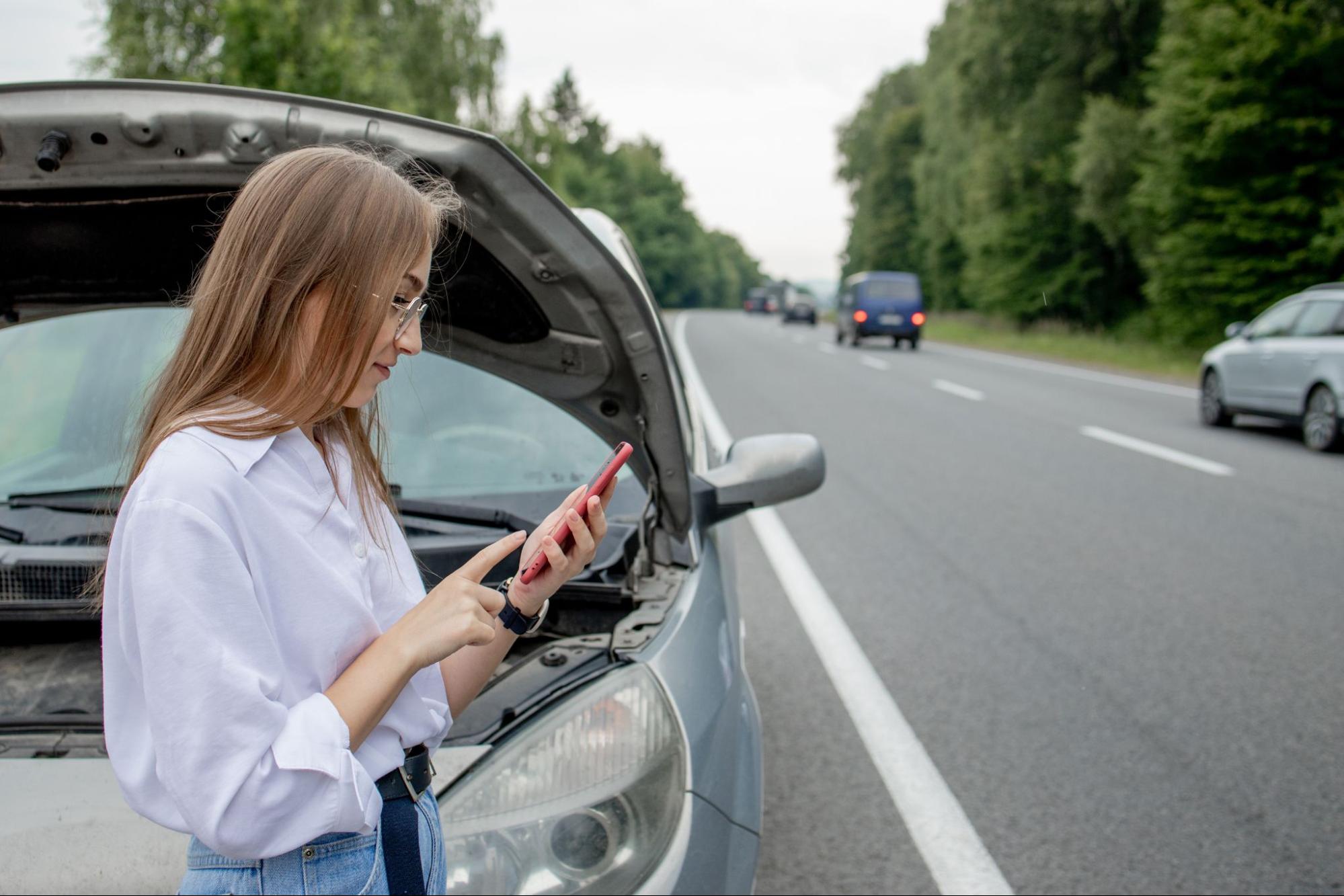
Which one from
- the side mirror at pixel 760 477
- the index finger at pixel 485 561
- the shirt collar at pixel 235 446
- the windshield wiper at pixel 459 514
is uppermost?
the shirt collar at pixel 235 446

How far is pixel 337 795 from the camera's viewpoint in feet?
3.44

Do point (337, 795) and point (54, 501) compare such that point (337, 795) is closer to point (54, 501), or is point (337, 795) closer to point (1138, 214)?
point (54, 501)

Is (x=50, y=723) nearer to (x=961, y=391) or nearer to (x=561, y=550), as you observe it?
(x=561, y=550)

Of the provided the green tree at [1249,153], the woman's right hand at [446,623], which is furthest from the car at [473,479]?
the green tree at [1249,153]

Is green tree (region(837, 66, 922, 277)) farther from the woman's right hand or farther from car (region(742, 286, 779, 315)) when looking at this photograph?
the woman's right hand

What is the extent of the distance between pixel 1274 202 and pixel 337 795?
80.0ft

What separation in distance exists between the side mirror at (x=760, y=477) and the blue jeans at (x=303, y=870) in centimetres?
154

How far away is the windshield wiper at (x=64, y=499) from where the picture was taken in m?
2.44

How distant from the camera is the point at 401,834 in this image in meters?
1.23

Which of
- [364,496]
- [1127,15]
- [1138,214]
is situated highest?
[1127,15]

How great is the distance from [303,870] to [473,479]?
5.40 feet

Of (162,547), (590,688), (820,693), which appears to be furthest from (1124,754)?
(162,547)

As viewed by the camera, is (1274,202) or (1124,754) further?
(1274,202)

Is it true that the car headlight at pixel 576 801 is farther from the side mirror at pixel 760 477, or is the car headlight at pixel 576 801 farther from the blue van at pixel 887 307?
the blue van at pixel 887 307
